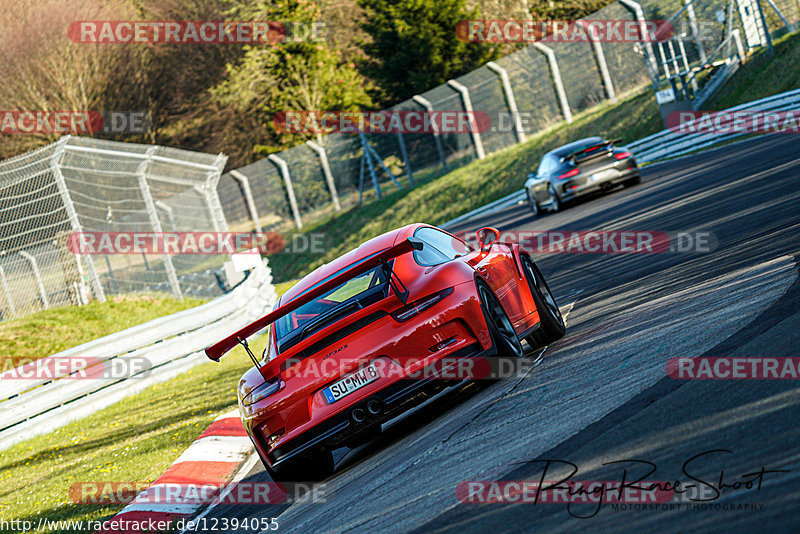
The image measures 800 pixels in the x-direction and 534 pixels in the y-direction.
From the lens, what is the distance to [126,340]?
13.9m

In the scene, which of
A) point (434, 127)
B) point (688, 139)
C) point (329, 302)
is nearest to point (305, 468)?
point (329, 302)

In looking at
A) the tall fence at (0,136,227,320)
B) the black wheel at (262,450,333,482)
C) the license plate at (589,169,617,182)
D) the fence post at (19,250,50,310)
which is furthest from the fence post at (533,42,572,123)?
the black wheel at (262,450,333,482)

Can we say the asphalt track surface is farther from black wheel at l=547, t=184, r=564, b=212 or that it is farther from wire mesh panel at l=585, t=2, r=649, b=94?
wire mesh panel at l=585, t=2, r=649, b=94

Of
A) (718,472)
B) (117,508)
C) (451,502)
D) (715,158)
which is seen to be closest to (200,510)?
(117,508)

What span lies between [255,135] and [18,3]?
46.6 ft

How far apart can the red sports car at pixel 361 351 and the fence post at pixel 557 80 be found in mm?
27130

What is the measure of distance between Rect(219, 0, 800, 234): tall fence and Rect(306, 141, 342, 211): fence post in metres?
0.04

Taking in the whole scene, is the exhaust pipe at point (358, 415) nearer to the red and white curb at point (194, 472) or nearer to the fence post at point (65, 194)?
the red and white curb at point (194, 472)

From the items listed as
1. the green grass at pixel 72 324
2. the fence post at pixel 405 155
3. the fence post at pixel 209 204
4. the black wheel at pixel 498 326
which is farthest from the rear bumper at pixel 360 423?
the fence post at pixel 405 155

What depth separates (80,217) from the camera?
18312 mm

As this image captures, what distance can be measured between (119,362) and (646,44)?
62.2 feet

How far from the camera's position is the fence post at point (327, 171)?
37.3 meters

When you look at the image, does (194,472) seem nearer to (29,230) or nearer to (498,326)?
(498,326)

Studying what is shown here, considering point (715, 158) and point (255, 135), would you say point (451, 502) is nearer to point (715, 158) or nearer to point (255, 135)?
point (715, 158)
